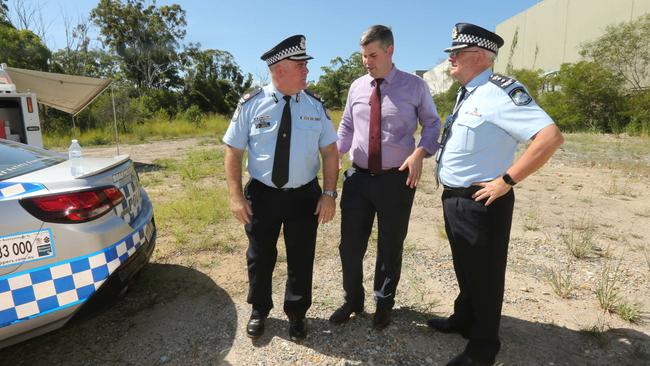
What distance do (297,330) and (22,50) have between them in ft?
65.9

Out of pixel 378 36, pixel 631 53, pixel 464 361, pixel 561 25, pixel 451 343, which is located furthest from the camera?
pixel 561 25

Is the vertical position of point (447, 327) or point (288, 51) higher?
point (288, 51)

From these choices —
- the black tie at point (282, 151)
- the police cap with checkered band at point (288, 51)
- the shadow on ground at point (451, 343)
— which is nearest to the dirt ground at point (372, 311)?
the shadow on ground at point (451, 343)

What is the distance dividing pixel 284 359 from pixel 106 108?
18.4 m

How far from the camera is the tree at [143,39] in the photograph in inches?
1121

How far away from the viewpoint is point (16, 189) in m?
1.92

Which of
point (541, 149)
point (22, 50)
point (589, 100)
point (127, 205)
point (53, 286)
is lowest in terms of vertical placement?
point (53, 286)

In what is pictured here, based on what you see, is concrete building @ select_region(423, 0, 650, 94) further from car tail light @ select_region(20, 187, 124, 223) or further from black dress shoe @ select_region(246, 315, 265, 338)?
car tail light @ select_region(20, 187, 124, 223)

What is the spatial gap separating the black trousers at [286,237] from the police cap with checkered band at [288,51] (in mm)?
705

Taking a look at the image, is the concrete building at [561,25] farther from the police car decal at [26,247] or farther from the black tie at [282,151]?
the police car decal at [26,247]

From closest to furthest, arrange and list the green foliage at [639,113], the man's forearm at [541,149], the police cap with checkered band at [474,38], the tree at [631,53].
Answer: the man's forearm at [541,149] < the police cap with checkered band at [474,38] < the green foliage at [639,113] < the tree at [631,53]

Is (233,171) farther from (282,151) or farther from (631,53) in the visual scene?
(631,53)

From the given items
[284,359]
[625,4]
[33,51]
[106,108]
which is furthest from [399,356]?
[625,4]

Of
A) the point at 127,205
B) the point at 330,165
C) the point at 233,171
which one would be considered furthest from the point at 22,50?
the point at 330,165
